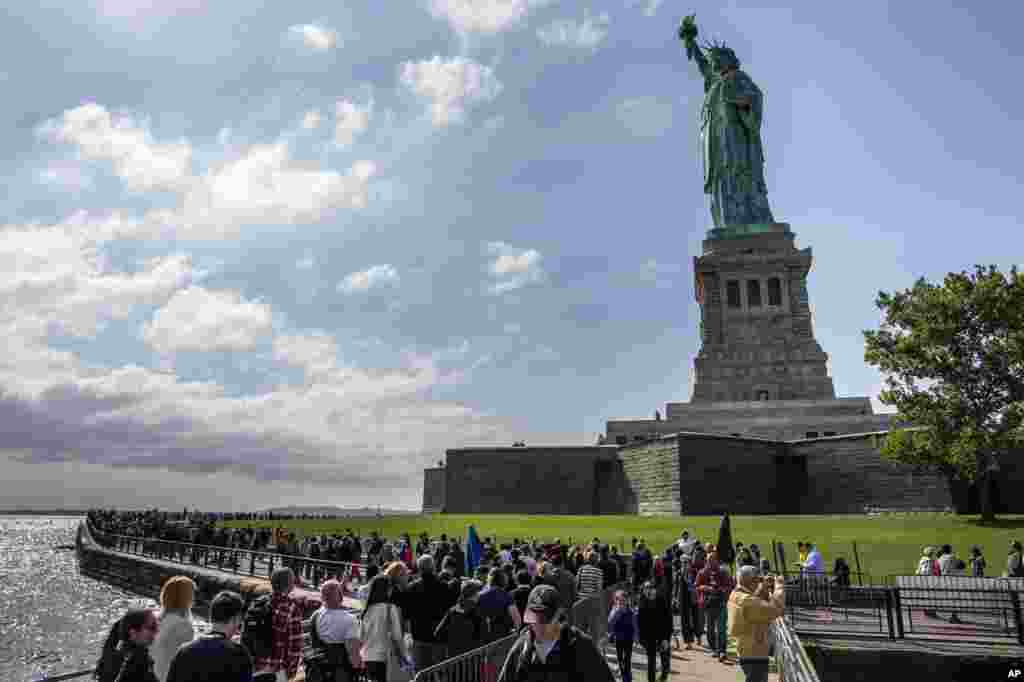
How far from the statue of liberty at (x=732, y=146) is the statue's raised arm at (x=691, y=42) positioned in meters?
2.63

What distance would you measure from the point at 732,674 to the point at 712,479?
30299 mm

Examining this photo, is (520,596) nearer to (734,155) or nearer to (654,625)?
(654,625)

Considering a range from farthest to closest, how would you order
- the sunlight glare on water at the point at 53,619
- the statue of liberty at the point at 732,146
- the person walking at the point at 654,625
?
the statue of liberty at the point at 732,146
the sunlight glare on water at the point at 53,619
the person walking at the point at 654,625

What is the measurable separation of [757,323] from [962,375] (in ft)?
109

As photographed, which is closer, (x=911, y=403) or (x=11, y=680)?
(x=11, y=680)

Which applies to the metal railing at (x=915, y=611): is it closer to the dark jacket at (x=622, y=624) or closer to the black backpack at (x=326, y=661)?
the dark jacket at (x=622, y=624)

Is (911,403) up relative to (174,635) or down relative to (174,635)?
up

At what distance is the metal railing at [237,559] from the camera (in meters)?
21.9

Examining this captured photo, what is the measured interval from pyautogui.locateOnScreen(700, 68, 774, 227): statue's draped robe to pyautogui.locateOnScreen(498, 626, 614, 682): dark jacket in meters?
73.1

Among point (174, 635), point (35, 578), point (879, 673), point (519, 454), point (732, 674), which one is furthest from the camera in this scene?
point (519, 454)

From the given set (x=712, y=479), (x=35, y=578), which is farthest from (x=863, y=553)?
(x=35, y=578)

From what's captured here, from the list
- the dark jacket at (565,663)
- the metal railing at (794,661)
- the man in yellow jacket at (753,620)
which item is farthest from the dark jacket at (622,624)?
the dark jacket at (565,663)

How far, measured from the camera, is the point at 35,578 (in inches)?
1708

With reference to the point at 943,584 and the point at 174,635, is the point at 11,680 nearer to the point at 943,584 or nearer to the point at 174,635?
the point at 174,635
